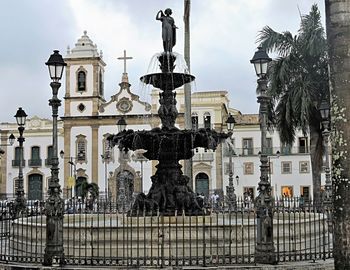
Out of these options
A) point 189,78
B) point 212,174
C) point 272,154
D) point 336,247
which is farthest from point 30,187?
point 336,247

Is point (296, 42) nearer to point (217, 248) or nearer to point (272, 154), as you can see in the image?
point (217, 248)

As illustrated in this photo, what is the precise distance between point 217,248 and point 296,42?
18.0m

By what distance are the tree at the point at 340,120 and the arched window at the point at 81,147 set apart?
53.2 metres

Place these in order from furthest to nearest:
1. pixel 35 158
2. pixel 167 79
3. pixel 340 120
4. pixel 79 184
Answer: pixel 35 158 < pixel 79 184 < pixel 167 79 < pixel 340 120

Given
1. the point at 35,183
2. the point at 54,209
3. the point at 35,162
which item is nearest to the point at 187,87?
the point at 54,209

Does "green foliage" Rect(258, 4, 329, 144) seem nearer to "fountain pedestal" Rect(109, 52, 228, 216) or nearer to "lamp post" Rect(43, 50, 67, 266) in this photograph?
"fountain pedestal" Rect(109, 52, 228, 216)

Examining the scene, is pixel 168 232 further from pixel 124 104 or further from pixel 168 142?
pixel 124 104

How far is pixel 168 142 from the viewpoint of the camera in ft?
43.4

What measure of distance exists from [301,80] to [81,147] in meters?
36.7

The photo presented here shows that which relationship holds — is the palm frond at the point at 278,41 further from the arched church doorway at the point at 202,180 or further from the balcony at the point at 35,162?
the balcony at the point at 35,162

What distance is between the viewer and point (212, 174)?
5691 centimetres

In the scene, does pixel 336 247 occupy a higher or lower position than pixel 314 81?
lower

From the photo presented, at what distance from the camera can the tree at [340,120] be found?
6.06m

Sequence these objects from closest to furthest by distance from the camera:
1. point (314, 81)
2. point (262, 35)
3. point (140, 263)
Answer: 1. point (140, 263)
2. point (314, 81)
3. point (262, 35)
